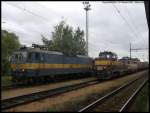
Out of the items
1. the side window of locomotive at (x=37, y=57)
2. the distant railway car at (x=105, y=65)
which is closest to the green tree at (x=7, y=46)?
the distant railway car at (x=105, y=65)

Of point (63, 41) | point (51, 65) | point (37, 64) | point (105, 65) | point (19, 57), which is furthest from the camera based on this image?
point (63, 41)

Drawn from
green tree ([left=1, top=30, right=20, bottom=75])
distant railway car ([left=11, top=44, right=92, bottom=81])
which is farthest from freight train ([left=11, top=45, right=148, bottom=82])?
green tree ([left=1, top=30, right=20, bottom=75])

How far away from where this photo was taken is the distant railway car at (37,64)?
25734 millimetres

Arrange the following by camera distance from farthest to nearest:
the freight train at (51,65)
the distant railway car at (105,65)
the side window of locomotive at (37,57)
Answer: the distant railway car at (105,65), the side window of locomotive at (37,57), the freight train at (51,65)

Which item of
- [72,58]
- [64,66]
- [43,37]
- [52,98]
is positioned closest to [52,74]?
[64,66]

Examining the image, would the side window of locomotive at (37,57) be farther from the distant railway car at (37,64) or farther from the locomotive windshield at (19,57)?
the locomotive windshield at (19,57)

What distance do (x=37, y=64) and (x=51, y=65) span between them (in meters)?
2.99

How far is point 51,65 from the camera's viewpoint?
29.8 meters

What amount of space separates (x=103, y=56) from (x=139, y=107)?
2096cm

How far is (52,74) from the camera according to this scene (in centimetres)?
2991

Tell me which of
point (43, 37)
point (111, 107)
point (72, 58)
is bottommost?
point (111, 107)

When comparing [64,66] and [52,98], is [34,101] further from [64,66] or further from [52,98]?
[64,66]

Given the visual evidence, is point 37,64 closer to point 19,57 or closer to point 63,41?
point 19,57

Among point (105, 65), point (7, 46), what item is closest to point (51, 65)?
point (105, 65)
